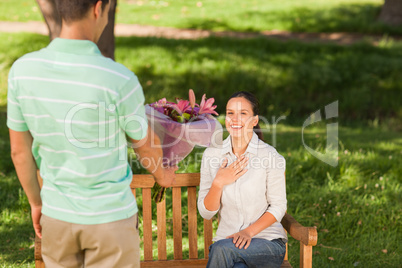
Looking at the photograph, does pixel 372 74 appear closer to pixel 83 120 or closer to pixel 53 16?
pixel 53 16

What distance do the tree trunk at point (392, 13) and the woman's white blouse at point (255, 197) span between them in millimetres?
12298

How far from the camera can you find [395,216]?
516 centimetres

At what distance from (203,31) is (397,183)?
9.08 metres

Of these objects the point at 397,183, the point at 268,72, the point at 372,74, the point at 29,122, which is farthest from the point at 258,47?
the point at 29,122

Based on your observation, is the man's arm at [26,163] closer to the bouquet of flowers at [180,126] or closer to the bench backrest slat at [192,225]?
the bouquet of flowers at [180,126]

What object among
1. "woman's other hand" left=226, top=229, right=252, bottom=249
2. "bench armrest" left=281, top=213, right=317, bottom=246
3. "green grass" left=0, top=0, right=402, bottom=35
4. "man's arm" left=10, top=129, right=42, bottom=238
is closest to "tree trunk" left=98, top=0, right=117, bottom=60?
"bench armrest" left=281, top=213, right=317, bottom=246

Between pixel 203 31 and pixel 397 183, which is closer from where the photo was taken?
pixel 397 183

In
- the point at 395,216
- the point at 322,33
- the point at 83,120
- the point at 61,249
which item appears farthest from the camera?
the point at 322,33

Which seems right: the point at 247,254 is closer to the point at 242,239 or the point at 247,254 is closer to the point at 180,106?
the point at 242,239

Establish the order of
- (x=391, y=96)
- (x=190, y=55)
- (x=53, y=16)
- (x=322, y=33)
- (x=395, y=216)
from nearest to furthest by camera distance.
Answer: (x=395, y=216), (x=53, y=16), (x=391, y=96), (x=190, y=55), (x=322, y=33)

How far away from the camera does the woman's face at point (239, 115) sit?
310 cm

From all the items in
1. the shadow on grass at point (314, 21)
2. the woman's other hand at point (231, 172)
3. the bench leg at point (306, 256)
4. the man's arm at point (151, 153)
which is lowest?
the bench leg at point (306, 256)

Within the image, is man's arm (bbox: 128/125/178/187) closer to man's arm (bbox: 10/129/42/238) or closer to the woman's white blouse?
man's arm (bbox: 10/129/42/238)

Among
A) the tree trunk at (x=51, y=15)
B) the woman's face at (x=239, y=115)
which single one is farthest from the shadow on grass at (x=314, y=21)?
the woman's face at (x=239, y=115)
